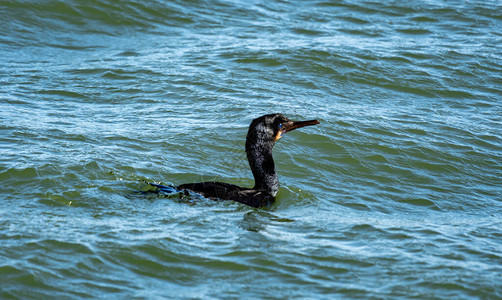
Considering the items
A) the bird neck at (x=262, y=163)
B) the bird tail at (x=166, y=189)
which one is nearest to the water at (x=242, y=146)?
the bird tail at (x=166, y=189)

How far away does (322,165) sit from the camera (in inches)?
356

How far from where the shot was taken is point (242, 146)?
937 cm

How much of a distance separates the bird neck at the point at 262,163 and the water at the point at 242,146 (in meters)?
0.30

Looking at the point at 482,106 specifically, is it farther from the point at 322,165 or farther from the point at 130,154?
the point at 130,154

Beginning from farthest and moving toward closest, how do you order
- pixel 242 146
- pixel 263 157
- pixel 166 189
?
pixel 242 146
pixel 263 157
pixel 166 189

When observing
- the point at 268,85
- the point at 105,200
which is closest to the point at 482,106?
the point at 268,85

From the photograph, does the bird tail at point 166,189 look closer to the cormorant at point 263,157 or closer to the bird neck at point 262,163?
the cormorant at point 263,157

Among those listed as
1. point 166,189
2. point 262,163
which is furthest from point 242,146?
point 166,189

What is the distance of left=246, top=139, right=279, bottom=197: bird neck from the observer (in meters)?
7.58

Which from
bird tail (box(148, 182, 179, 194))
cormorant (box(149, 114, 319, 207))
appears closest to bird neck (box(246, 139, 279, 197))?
cormorant (box(149, 114, 319, 207))

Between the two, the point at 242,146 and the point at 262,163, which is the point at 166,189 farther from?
the point at 242,146

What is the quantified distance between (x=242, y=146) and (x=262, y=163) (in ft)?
5.89

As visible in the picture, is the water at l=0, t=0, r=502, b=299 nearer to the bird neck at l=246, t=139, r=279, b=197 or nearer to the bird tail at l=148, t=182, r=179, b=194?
the bird tail at l=148, t=182, r=179, b=194

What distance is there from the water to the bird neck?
30 cm
